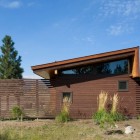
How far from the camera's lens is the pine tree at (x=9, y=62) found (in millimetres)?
39375

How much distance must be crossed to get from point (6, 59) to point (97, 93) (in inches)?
970

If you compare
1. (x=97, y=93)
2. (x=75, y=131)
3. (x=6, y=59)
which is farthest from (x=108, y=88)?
(x=6, y=59)

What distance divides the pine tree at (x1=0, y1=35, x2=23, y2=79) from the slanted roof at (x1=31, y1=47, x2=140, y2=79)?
22333mm

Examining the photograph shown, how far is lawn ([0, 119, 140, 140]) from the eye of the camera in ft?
39.8

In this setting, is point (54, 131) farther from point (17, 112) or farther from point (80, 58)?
point (80, 58)

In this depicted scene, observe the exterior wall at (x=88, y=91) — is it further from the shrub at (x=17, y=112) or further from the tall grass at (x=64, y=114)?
the shrub at (x=17, y=112)

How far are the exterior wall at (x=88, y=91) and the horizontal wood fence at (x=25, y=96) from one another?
2.36 feet

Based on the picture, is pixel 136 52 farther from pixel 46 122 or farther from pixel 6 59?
pixel 6 59

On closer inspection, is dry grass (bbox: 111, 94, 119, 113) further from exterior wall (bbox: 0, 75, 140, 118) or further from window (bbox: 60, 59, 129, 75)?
window (bbox: 60, 59, 129, 75)

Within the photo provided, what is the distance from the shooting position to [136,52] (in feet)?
57.6

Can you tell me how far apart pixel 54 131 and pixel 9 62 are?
2814 cm

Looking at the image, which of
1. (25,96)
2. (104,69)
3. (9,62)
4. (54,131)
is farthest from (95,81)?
(9,62)

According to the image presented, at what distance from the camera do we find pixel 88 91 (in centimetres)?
1788

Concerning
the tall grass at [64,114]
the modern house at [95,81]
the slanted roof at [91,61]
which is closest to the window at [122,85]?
the modern house at [95,81]
